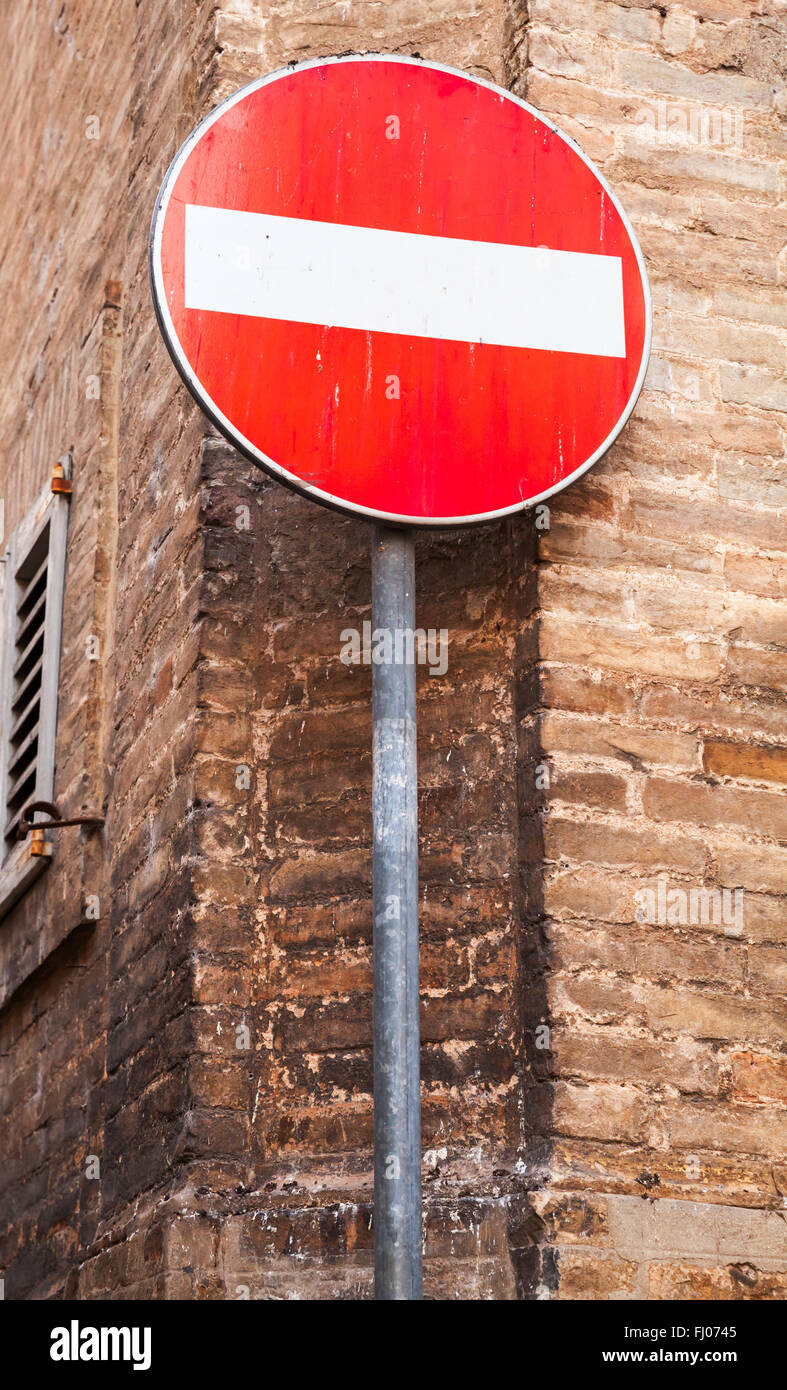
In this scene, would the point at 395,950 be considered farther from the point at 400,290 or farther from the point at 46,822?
the point at 46,822

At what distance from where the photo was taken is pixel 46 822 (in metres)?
5.39

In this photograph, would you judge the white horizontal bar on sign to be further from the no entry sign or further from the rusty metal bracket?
the rusty metal bracket

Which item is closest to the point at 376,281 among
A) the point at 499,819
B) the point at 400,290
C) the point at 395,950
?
the point at 400,290

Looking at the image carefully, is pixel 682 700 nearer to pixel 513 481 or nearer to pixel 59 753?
pixel 513 481

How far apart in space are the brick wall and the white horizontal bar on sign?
534 mm

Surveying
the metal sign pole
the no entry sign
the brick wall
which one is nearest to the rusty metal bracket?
the brick wall

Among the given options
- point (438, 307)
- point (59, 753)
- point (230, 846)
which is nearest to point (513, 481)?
point (438, 307)

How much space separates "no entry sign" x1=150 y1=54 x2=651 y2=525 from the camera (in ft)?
12.3

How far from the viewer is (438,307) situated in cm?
381

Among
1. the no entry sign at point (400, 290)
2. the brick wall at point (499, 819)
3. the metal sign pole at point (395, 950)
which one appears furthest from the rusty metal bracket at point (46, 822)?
the metal sign pole at point (395, 950)

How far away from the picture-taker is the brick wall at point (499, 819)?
156 inches

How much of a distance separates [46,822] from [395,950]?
2354 mm

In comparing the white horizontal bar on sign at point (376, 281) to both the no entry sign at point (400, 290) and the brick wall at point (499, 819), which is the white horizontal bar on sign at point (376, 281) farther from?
the brick wall at point (499, 819)

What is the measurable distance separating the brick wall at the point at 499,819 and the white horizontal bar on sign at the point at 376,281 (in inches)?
21.0
